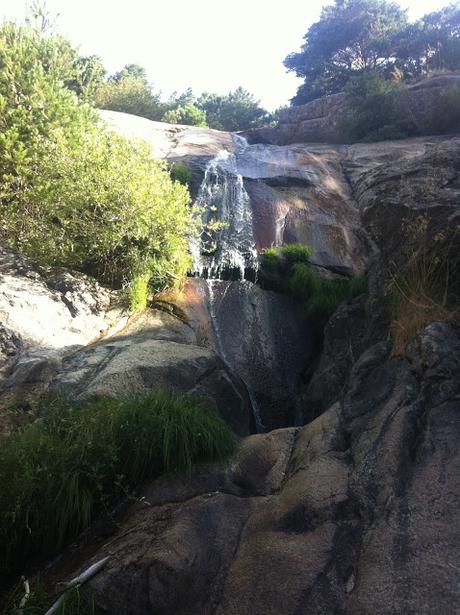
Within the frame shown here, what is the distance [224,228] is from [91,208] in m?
3.87

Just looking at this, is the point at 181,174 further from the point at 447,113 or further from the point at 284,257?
the point at 447,113

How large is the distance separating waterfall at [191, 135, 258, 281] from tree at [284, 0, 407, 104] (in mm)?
18099

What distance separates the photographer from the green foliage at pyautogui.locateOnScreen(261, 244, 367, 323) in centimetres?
959

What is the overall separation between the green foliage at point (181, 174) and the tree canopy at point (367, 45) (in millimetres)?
17630

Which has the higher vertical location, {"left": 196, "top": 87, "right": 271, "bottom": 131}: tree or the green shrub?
{"left": 196, "top": 87, "right": 271, "bottom": 131}: tree

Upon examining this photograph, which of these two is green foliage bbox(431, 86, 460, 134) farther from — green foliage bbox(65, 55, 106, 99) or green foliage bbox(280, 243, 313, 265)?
green foliage bbox(65, 55, 106, 99)

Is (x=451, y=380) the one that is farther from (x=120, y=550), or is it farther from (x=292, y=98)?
(x=292, y=98)

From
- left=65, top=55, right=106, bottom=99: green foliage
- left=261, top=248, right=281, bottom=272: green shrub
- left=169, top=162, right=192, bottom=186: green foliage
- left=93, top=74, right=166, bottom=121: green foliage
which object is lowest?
left=261, top=248, right=281, bottom=272: green shrub

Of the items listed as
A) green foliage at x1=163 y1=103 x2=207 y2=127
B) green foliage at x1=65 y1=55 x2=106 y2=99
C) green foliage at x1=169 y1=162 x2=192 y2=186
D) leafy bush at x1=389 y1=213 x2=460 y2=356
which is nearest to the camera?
leafy bush at x1=389 y1=213 x2=460 y2=356

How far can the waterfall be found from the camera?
35.8 ft

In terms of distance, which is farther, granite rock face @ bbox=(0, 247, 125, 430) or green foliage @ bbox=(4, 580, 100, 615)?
granite rock face @ bbox=(0, 247, 125, 430)

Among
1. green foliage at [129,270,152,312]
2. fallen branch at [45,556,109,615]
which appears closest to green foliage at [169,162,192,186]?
green foliage at [129,270,152,312]

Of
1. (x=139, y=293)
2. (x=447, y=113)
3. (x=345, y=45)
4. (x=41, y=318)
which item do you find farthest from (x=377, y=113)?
Result: (x=41, y=318)

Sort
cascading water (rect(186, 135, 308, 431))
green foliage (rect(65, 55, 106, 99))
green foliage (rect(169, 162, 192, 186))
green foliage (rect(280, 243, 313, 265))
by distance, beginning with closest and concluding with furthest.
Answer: cascading water (rect(186, 135, 308, 431)) < green foliage (rect(280, 243, 313, 265)) < green foliage (rect(65, 55, 106, 99)) < green foliage (rect(169, 162, 192, 186))
